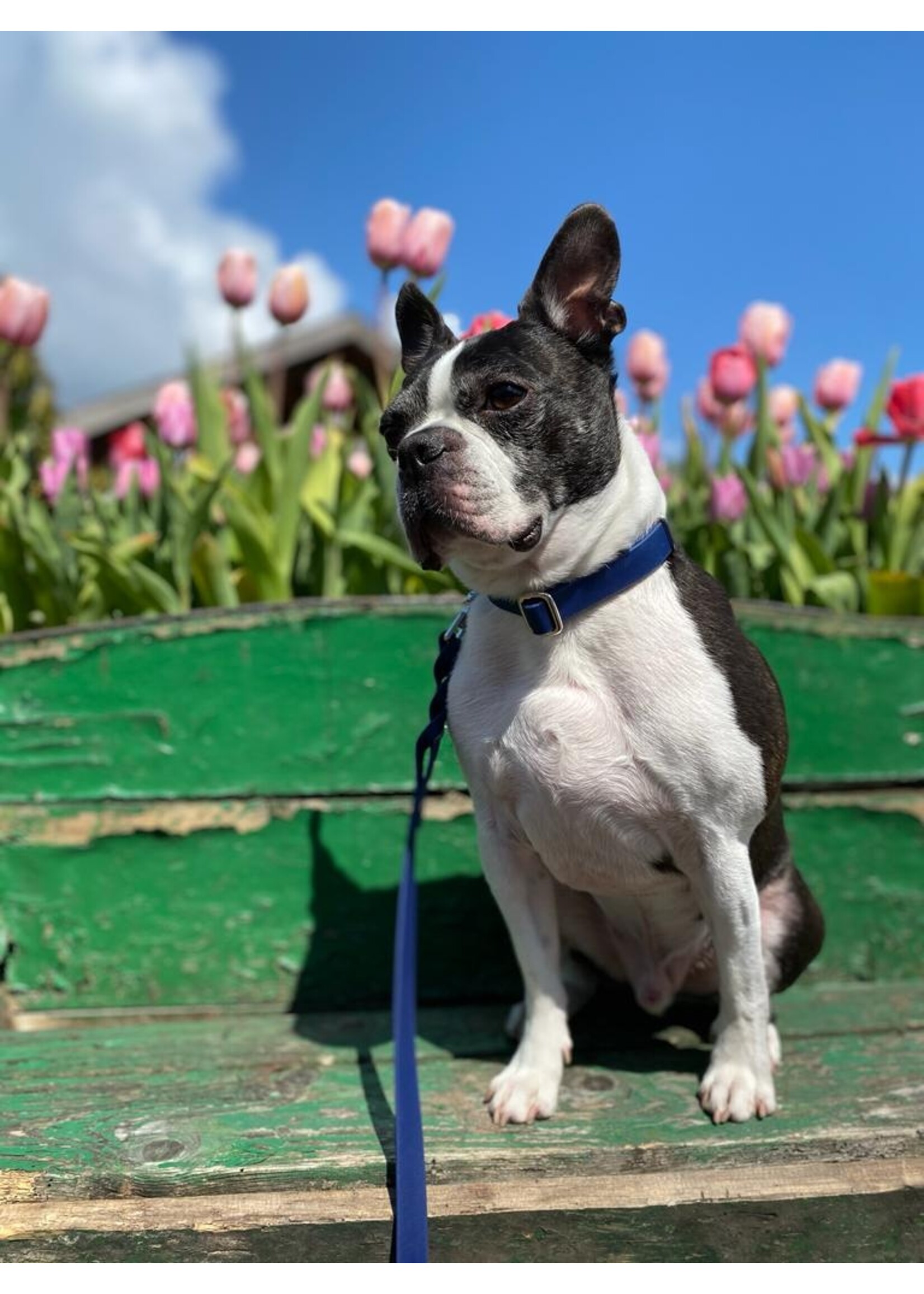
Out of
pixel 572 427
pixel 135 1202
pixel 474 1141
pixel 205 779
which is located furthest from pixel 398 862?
pixel 572 427

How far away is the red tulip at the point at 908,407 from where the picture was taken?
2.88 metres

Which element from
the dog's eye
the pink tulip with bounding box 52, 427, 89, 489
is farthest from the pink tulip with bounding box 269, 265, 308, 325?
the dog's eye

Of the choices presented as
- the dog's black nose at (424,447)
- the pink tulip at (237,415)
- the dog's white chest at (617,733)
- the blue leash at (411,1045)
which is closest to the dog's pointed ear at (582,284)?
the dog's black nose at (424,447)

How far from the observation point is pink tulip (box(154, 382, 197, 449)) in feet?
10.8

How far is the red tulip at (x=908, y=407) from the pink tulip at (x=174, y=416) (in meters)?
2.05

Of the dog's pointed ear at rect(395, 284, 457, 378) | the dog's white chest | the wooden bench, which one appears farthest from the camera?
the wooden bench

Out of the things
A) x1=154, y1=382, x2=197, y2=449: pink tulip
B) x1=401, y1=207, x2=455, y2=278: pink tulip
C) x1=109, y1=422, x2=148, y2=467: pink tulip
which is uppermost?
x1=401, y1=207, x2=455, y2=278: pink tulip

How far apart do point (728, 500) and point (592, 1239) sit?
6.84ft

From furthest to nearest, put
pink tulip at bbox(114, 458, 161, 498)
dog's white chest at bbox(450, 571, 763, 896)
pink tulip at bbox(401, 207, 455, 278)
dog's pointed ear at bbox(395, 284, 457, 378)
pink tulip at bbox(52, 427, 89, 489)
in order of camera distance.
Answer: pink tulip at bbox(114, 458, 161, 498), pink tulip at bbox(52, 427, 89, 489), pink tulip at bbox(401, 207, 455, 278), dog's pointed ear at bbox(395, 284, 457, 378), dog's white chest at bbox(450, 571, 763, 896)

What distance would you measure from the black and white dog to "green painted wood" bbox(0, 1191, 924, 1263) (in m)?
0.19

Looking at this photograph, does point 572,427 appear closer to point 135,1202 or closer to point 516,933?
point 516,933

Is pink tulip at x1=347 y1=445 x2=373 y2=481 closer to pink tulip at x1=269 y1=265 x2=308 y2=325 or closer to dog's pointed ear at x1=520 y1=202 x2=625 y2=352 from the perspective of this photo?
pink tulip at x1=269 y1=265 x2=308 y2=325

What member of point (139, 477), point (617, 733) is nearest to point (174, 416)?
point (139, 477)

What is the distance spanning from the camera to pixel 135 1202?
1593 millimetres
